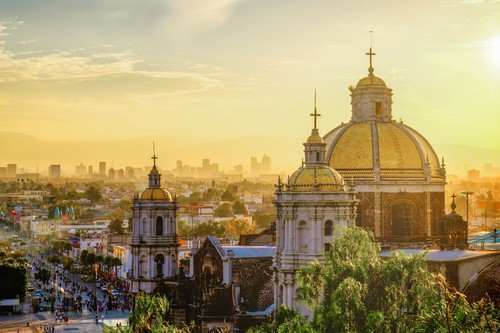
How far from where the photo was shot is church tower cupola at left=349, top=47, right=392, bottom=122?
166 feet

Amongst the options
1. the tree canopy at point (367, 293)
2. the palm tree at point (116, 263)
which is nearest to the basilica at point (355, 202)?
the tree canopy at point (367, 293)

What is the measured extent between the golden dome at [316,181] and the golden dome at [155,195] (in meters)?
22.5

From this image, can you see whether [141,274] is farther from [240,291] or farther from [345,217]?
[345,217]

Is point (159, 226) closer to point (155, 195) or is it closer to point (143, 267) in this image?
point (155, 195)

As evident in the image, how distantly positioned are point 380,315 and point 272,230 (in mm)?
34568

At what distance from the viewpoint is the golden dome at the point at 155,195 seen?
61.9 m

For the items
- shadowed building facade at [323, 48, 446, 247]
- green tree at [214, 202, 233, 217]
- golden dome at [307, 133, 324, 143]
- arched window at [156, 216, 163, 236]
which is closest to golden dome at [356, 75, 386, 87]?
shadowed building facade at [323, 48, 446, 247]

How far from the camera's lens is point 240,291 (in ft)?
157

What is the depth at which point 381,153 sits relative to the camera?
158 feet

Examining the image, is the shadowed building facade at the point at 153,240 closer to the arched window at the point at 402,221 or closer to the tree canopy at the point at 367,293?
the arched window at the point at 402,221

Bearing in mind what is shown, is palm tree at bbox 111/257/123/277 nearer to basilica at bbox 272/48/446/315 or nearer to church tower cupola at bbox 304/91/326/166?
basilica at bbox 272/48/446/315

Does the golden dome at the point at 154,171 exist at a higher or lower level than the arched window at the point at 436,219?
higher

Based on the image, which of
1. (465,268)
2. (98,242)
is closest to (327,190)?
(465,268)

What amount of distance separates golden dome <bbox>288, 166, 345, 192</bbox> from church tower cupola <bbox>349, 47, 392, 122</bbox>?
1023cm
